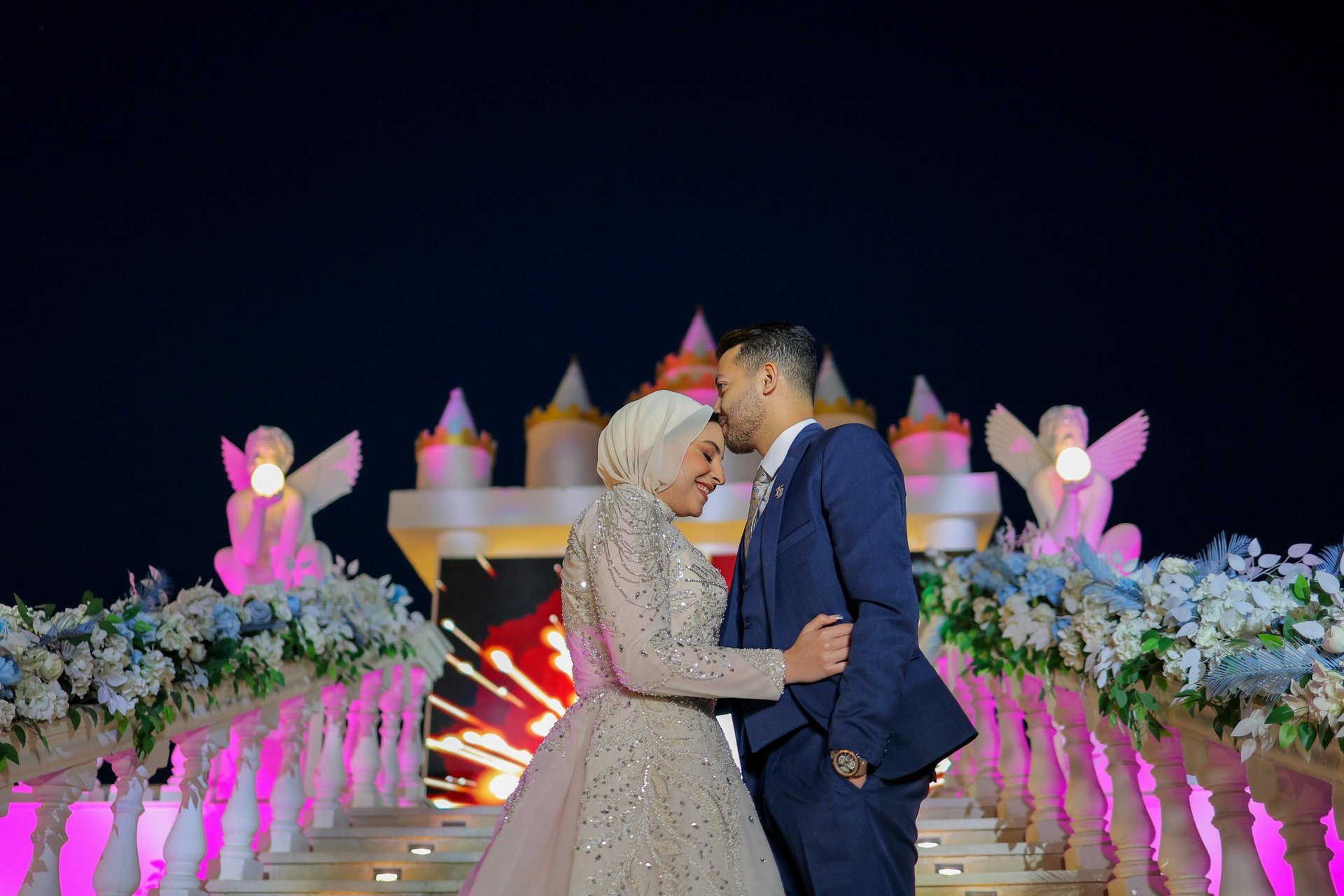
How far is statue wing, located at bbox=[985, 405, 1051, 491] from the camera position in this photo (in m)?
7.62

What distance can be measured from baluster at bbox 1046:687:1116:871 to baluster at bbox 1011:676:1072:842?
7.4 inches

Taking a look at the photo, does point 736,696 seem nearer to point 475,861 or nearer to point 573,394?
point 475,861

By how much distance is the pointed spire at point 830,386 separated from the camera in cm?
1143

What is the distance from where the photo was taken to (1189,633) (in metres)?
3.23

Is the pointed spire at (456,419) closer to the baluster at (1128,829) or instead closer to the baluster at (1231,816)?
the baluster at (1128,829)

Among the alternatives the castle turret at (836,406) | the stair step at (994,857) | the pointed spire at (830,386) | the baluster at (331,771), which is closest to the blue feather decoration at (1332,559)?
the stair step at (994,857)

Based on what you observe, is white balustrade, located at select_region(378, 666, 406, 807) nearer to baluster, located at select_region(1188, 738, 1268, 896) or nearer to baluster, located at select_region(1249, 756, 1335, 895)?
baluster, located at select_region(1188, 738, 1268, 896)

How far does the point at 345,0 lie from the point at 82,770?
52.0 feet

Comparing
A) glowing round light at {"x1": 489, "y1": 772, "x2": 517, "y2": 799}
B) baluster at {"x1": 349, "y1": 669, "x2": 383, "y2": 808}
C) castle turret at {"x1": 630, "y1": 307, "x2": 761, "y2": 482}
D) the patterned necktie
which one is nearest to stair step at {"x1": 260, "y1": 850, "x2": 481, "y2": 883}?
baluster at {"x1": 349, "y1": 669, "x2": 383, "y2": 808}

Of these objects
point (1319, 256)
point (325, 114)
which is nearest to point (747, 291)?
point (325, 114)

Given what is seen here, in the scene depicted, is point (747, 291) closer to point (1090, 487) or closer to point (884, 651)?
point (1090, 487)

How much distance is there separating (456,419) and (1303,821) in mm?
9096

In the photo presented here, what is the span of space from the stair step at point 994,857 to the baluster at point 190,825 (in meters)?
2.69

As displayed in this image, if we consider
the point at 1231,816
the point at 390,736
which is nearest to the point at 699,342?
the point at 390,736
